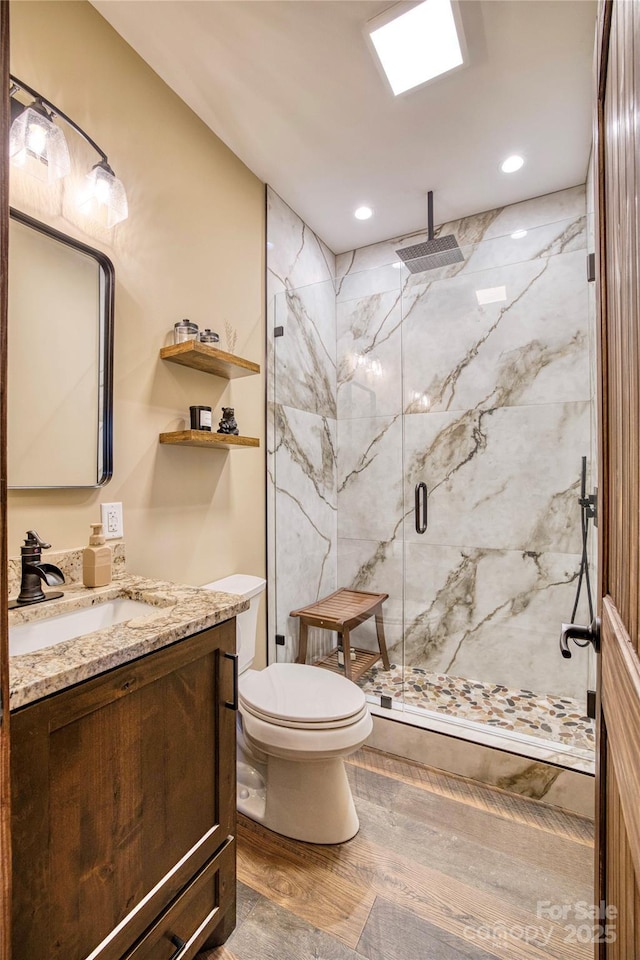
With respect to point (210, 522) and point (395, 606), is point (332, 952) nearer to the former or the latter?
point (210, 522)

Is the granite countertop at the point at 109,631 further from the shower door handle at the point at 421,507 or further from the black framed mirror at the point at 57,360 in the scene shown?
the shower door handle at the point at 421,507

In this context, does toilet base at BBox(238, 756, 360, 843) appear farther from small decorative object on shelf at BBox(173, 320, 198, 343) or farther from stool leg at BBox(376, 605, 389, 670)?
small decorative object on shelf at BBox(173, 320, 198, 343)

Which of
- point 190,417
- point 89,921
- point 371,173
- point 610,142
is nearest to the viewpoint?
point 610,142

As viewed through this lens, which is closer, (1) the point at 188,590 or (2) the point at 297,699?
(1) the point at 188,590

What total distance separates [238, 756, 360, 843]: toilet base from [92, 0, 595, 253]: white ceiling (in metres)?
2.40

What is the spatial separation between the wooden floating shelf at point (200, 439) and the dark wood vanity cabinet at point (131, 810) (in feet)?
2.41

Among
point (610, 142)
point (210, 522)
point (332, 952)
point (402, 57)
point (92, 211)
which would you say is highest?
point (402, 57)

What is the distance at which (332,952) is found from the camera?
1.13 metres

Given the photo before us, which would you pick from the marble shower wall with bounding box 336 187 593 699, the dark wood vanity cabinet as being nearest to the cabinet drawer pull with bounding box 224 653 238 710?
the dark wood vanity cabinet

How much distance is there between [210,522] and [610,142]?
1646 millimetres

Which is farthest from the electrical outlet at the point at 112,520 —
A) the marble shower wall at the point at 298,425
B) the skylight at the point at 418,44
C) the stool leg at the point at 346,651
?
the skylight at the point at 418,44

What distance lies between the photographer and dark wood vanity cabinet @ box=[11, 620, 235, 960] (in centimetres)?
70

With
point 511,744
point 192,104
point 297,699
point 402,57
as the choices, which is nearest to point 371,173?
point 402,57

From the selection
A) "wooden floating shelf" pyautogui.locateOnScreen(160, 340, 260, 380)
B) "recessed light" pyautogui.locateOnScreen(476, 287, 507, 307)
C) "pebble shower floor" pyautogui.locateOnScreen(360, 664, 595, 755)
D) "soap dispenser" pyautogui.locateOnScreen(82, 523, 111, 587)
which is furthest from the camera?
"recessed light" pyautogui.locateOnScreen(476, 287, 507, 307)
